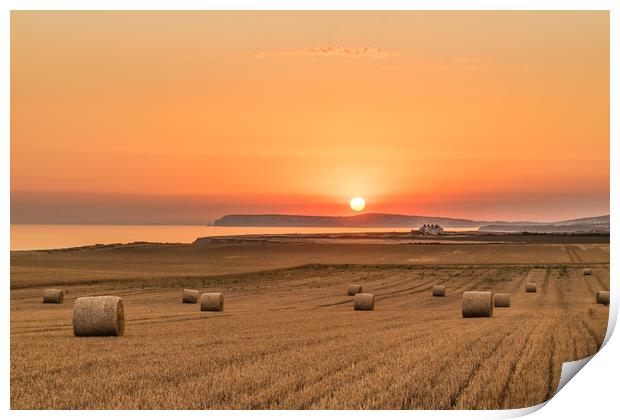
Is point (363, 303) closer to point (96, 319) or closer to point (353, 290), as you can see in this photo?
point (353, 290)

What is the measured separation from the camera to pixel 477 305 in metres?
18.8

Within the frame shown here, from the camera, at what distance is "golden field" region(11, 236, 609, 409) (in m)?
9.07

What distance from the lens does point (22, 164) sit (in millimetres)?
13961

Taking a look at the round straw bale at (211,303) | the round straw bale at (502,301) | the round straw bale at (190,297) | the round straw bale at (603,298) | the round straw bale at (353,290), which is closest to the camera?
the round straw bale at (211,303)

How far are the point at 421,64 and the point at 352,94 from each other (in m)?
1.39

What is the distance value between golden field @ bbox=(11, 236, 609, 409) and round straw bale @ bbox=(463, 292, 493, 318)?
0.27 m

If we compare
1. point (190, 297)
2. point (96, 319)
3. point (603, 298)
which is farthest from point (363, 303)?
point (96, 319)

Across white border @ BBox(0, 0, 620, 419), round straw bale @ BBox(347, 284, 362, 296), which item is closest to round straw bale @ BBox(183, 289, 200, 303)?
round straw bale @ BBox(347, 284, 362, 296)

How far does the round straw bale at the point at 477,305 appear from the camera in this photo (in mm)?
18766

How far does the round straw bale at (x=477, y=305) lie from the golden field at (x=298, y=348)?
268 millimetres

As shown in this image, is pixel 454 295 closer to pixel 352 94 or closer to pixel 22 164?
pixel 352 94

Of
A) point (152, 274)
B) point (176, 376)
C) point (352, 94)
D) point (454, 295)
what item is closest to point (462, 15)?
point (352, 94)
